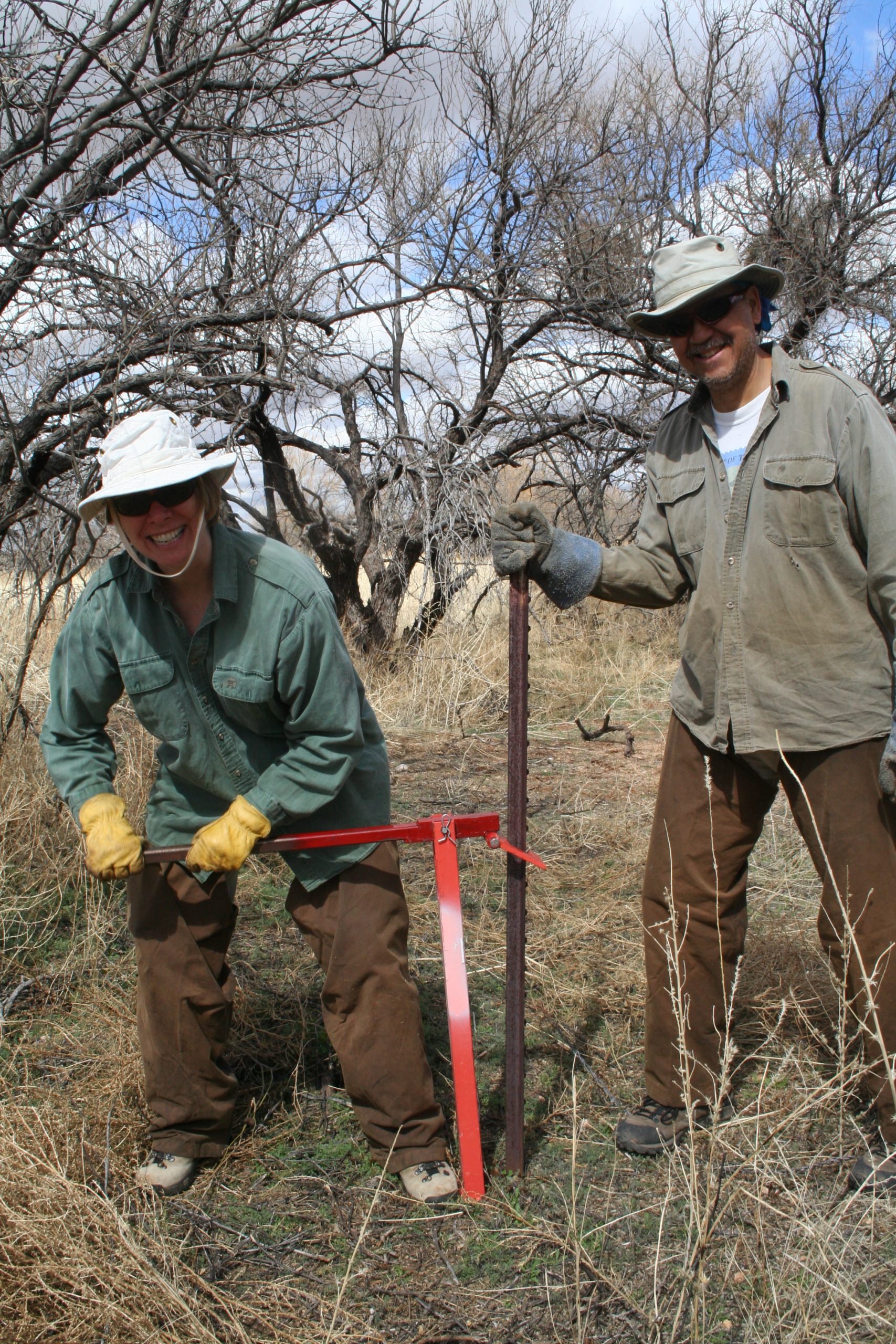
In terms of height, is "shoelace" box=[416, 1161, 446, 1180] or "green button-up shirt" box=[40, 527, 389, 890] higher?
"green button-up shirt" box=[40, 527, 389, 890]

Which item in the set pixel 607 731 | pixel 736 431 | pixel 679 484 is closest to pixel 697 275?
pixel 736 431

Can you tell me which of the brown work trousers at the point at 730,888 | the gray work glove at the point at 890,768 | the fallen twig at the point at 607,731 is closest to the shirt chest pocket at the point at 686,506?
the brown work trousers at the point at 730,888

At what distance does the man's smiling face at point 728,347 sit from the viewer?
2469 millimetres

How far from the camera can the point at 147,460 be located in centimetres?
230

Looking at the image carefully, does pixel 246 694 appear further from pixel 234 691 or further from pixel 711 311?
pixel 711 311

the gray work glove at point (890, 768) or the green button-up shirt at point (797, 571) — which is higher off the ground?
the green button-up shirt at point (797, 571)

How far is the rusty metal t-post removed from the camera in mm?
2484

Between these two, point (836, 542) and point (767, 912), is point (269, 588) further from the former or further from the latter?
point (767, 912)

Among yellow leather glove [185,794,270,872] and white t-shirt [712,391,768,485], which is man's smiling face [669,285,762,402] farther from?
yellow leather glove [185,794,270,872]

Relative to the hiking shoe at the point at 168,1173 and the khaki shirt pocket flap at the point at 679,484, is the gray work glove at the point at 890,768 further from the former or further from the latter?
the hiking shoe at the point at 168,1173

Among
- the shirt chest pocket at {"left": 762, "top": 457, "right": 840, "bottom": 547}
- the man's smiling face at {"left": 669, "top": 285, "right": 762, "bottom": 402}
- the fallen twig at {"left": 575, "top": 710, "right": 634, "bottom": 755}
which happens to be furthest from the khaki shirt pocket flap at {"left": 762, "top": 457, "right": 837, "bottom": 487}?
the fallen twig at {"left": 575, "top": 710, "right": 634, "bottom": 755}

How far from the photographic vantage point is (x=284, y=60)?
5371 millimetres

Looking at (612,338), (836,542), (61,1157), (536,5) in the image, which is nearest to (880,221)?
(612,338)

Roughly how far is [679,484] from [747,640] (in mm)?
450
